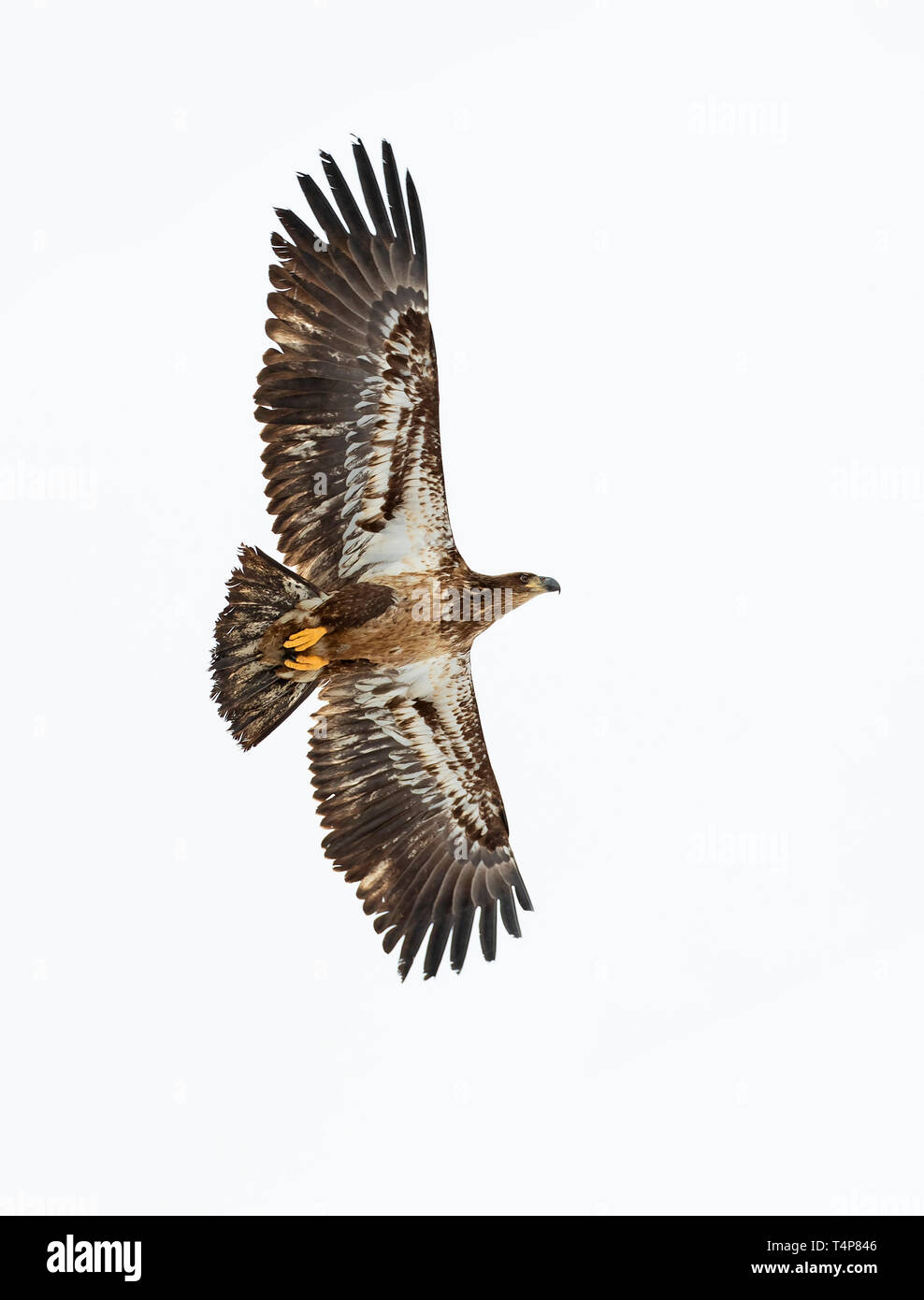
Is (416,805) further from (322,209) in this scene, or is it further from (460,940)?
(322,209)

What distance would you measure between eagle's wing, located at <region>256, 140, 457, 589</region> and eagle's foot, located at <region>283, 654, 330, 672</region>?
0.53m

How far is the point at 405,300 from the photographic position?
12.1m

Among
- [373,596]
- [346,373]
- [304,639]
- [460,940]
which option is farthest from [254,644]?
[460,940]

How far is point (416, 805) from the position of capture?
13656 millimetres

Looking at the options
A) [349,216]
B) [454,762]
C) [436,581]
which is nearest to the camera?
[349,216]

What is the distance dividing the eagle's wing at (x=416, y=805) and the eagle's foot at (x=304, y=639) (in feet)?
2.81

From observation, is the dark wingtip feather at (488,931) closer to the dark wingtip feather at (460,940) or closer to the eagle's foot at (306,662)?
the dark wingtip feather at (460,940)

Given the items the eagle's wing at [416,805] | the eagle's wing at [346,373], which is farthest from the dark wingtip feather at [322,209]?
the eagle's wing at [416,805]

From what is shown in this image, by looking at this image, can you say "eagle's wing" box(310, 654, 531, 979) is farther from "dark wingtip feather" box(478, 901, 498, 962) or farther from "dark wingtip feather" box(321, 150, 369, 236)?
"dark wingtip feather" box(321, 150, 369, 236)

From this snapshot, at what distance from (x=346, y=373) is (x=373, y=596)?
62.5 inches

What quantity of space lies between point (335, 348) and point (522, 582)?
230cm

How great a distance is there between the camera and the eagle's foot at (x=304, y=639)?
12.3m
